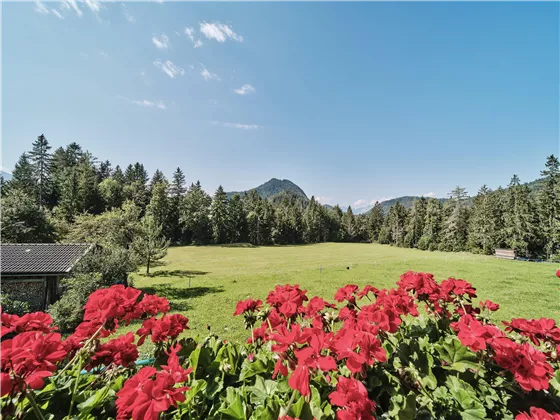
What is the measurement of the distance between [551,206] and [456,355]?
49.6 meters

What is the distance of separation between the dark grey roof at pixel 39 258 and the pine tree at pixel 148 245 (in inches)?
264

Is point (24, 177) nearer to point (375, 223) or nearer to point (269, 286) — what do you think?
point (269, 286)

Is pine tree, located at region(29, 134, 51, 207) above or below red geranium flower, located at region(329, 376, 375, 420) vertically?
above

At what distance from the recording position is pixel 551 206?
34.2m

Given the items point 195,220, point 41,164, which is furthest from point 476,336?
point 41,164

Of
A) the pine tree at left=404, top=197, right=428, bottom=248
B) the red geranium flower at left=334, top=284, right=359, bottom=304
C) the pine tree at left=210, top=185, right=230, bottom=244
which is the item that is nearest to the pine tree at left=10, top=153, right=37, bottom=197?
the pine tree at left=210, top=185, right=230, bottom=244

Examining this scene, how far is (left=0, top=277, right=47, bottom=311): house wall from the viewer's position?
12672 millimetres

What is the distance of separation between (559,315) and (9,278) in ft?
86.1

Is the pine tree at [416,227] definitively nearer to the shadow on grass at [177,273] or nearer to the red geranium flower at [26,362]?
the shadow on grass at [177,273]

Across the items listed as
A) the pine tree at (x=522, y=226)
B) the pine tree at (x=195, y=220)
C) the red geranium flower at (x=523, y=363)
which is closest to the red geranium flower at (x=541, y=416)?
the red geranium flower at (x=523, y=363)

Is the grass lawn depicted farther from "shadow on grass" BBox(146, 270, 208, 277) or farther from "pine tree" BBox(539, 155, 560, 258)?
"pine tree" BBox(539, 155, 560, 258)

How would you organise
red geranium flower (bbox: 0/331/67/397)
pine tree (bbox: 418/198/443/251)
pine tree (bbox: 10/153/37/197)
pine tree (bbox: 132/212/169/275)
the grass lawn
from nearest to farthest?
red geranium flower (bbox: 0/331/67/397) < the grass lawn < pine tree (bbox: 132/212/169/275) < pine tree (bbox: 10/153/37/197) < pine tree (bbox: 418/198/443/251)

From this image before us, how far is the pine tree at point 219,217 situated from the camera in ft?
172

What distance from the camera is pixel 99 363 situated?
1.46m
